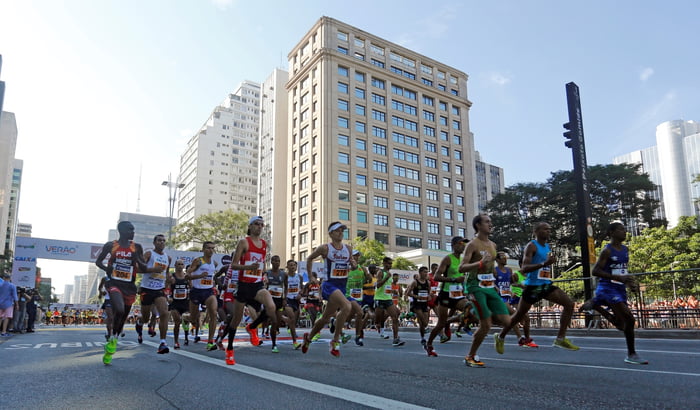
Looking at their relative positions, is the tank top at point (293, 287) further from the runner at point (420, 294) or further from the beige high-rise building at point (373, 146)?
the beige high-rise building at point (373, 146)

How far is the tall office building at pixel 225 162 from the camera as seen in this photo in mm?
123938

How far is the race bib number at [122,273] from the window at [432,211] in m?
67.5

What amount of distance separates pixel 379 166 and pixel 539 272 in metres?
63.7

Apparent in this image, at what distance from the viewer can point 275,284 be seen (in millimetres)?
11617

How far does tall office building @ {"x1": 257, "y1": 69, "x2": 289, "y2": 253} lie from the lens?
257ft

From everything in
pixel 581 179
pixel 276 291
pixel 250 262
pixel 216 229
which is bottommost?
pixel 276 291

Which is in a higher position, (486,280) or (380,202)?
(380,202)

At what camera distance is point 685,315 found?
46.0 ft

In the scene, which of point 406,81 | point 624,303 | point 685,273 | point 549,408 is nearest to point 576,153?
point 685,273

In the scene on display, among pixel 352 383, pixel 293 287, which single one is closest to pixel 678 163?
pixel 293 287

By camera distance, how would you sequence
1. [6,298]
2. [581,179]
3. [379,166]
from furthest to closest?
[379,166]
[581,179]
[6,298]

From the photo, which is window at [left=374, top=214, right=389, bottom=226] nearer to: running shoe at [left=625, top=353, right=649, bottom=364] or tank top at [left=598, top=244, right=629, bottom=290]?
tank top at [left=598, top=244, right=629, bottom=290]

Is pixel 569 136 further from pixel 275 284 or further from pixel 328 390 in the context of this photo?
pixel 328 390

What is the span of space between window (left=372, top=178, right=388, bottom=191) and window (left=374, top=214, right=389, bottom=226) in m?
3.75
